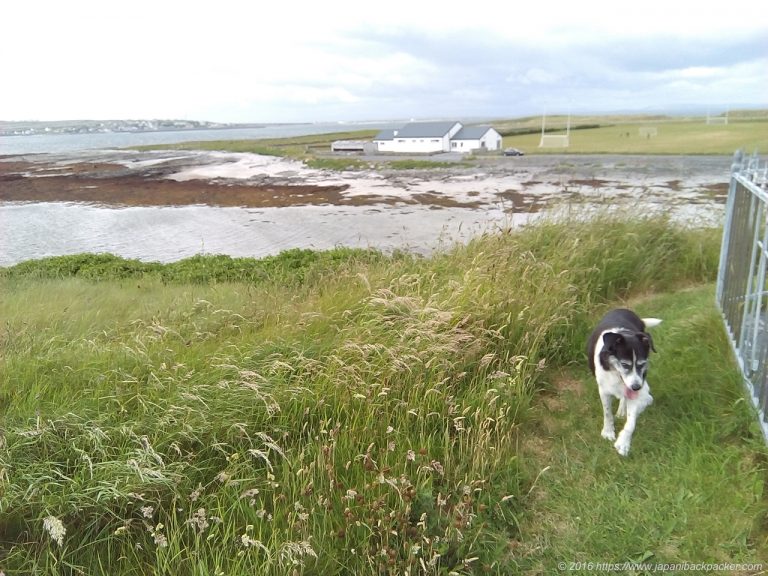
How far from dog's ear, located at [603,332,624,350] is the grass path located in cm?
85

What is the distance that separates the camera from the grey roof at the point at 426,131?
61.9 m

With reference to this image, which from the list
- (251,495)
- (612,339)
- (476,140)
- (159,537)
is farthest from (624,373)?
(476,140)

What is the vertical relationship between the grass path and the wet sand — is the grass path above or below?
below

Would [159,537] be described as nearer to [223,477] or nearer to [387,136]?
[223,477]

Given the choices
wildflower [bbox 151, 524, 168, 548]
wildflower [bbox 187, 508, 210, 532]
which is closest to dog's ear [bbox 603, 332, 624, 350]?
wildflower [bbox 187, 508, 210, 532]

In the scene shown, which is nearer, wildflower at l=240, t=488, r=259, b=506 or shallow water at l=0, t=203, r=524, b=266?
wildflower at l=240, t=488, r=259, b=506

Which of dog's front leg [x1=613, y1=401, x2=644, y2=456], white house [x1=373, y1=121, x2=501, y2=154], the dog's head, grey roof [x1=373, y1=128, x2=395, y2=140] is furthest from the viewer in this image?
grey roof [x1=373, y1=128, x2=395, y2=140]

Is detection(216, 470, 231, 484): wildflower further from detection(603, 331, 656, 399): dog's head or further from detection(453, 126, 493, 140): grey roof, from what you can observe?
detection(453, 126, 493, 140): grey roof

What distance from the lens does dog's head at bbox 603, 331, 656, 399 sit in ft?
12.5

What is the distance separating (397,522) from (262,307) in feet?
12.3

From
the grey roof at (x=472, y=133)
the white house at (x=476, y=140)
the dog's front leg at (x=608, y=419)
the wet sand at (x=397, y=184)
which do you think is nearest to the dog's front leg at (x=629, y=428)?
the dog's front leg at (x=608, y=419)

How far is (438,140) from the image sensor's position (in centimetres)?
6081

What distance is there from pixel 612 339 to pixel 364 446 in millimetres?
1990

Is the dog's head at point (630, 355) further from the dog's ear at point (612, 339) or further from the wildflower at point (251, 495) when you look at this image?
the wildflower at point (251, 495)
